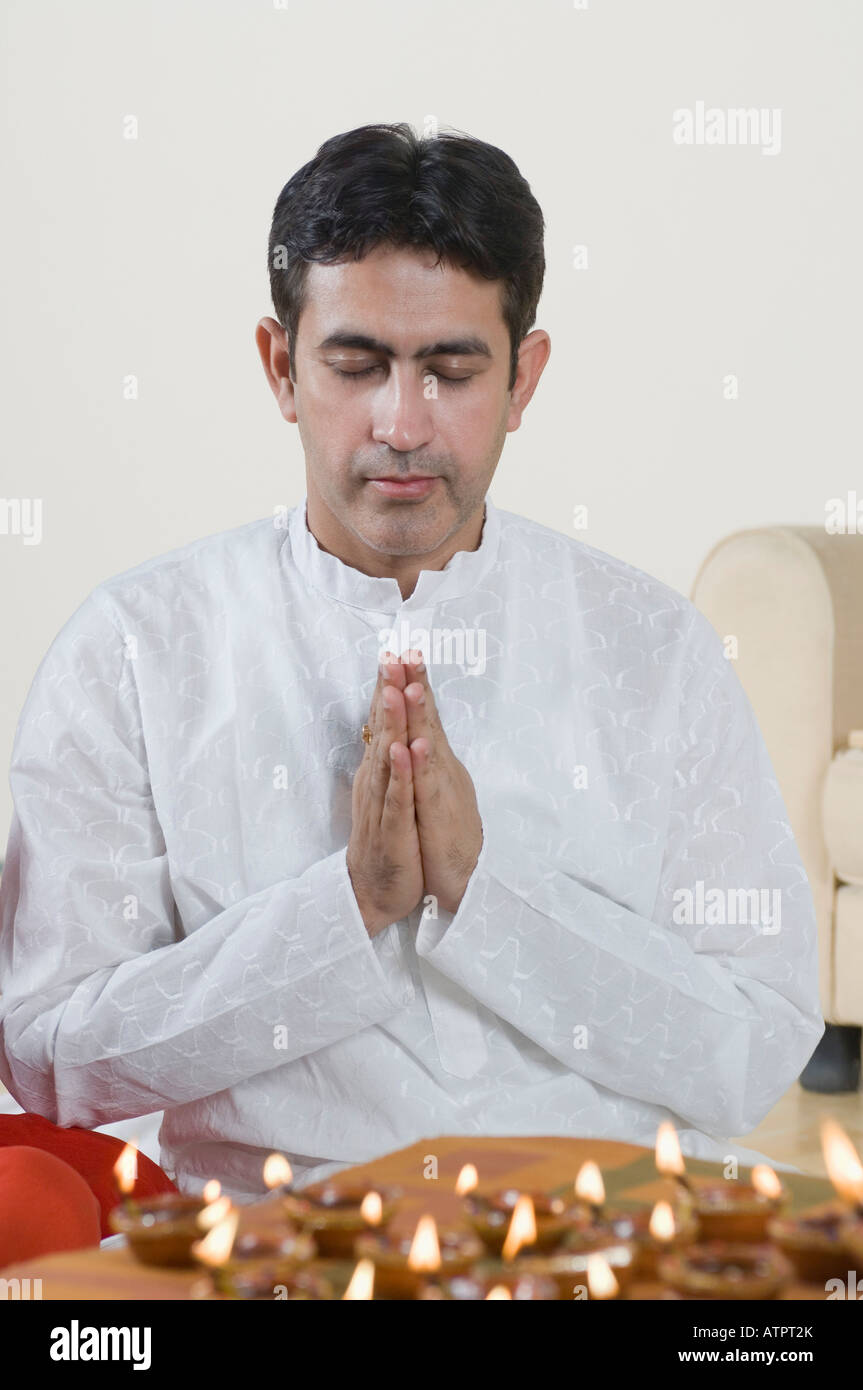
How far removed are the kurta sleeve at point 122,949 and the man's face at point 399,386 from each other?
27cm

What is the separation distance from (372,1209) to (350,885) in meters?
0.50

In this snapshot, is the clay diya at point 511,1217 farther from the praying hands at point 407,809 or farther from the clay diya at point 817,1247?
the praying hands at point 407,809

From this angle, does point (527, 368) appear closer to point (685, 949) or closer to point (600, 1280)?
point (685, 949)

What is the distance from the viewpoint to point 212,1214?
80cm

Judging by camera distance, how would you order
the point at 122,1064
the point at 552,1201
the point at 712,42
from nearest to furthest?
the point at 552,1201 < the point at 122,1064 < the point at 712,42

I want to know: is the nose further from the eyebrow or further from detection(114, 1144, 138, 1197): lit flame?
detection(114, 1144, 138, 1197): lit flame

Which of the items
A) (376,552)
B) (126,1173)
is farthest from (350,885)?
(126,1173)

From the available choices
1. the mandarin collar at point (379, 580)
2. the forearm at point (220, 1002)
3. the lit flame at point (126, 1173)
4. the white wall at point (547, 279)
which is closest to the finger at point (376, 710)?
the forearm at point (220, 1002)

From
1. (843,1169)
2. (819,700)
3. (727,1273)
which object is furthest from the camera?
(819,700)

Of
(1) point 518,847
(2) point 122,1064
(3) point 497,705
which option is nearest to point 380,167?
(3) point 497,705

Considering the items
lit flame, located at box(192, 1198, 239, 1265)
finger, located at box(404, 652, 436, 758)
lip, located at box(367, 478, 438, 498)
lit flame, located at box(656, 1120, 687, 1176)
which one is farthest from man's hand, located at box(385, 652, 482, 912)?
lit flame, located at box(192, 1198, 239, 1265)

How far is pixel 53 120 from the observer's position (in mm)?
3857
